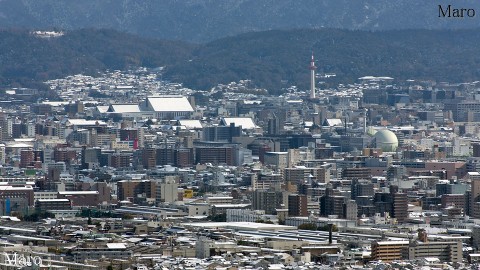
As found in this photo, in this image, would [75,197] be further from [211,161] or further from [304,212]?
[211,161]

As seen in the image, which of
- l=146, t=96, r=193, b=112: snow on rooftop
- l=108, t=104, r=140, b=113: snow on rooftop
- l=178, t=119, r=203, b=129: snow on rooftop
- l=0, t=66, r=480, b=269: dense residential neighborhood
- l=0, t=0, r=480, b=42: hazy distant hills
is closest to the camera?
l=0, t=66, r=480, b=269: dense residential neighborhood

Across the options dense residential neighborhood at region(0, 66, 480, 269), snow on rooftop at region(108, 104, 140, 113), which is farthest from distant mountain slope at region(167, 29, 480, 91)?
snow on rooftop at region(108, 104, 140, 113)

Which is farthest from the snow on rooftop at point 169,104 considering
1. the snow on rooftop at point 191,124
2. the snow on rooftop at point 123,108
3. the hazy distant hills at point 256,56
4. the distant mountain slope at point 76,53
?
the distant mountain slope at point 76,53

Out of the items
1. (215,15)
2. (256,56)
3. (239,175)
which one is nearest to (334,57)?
(256,56)

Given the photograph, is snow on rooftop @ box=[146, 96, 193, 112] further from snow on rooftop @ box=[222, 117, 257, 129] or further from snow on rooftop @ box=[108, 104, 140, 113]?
snow on rooftop @ box=[222, 117, 257, 129]

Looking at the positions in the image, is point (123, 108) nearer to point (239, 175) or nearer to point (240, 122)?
point (240, 122)
